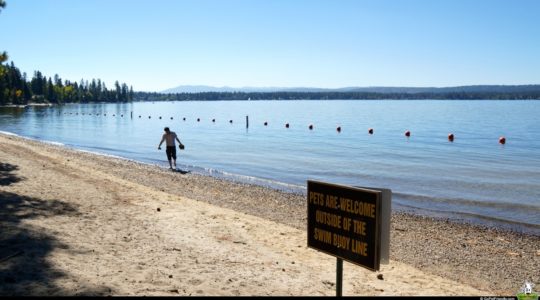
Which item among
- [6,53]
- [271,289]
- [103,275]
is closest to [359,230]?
[271,289]

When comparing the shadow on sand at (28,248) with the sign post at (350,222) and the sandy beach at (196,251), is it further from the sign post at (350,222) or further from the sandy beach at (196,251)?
the sign post at (350,222)

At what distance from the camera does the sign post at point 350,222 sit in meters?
4.41

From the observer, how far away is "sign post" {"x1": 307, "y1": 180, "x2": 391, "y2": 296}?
174 inches

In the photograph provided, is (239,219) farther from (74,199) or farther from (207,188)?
(207,188)

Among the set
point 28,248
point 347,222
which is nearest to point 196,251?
point 28,248

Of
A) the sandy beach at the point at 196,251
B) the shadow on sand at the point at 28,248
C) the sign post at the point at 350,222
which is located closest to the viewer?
the sign post at the point at 350,222

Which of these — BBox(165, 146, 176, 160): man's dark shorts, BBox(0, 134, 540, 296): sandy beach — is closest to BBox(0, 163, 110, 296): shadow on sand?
BBox(0, 134, 540, 296): sandy beach

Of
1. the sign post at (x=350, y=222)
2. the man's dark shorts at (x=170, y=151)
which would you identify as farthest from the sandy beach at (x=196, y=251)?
the man's dark shorts at (x=170, y=151)

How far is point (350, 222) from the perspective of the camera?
15.3 ft

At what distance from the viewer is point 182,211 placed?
11820 mm

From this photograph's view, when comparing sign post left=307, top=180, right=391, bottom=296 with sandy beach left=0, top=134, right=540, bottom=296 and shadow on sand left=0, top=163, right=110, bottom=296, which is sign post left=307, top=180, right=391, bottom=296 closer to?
sandy beach left=0, top=134, right=540, bottom=296

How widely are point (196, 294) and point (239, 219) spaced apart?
225 inches

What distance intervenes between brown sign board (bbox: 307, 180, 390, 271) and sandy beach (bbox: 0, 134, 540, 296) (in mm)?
1895

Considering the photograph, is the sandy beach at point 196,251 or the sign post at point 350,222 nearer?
the sign post at point 350,222
